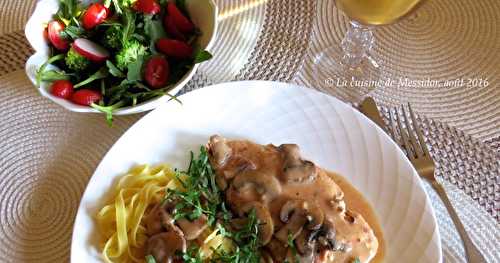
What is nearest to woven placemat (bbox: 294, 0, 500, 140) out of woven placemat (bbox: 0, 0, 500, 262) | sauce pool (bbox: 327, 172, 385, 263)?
woven placemat (bbox: 0, 0, 500, 262)

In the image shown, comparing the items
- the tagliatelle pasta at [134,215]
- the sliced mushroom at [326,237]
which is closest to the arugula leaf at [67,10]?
the tagliatelle pasta at [134,215]

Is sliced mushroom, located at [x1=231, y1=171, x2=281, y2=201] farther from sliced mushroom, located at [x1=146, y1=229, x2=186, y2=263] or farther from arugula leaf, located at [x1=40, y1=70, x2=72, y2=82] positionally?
arugula leaf, located at [x1=40, y1=70, x2=72, y2=82]

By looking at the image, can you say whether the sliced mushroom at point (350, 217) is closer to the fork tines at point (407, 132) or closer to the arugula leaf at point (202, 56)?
the fork tines at point (407, 132)

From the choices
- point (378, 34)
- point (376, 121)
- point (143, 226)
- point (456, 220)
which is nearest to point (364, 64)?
point (378, 34)

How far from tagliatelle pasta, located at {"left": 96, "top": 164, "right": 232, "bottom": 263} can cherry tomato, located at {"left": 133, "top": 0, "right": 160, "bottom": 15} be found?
548 millimetres

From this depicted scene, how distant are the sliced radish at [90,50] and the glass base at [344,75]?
0.78 metres

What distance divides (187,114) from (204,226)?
42 cm

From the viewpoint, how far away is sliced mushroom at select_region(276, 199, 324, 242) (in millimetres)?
1607

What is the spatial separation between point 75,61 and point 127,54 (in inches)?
7.2

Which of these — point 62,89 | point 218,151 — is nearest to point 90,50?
point 62,89

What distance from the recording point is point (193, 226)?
64.6 inches

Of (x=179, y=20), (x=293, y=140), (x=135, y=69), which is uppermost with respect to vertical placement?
(x=179, y=20)

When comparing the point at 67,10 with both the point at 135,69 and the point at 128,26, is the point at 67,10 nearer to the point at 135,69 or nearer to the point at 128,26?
the point at 128,26

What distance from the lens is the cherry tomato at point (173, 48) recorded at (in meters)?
1.90
